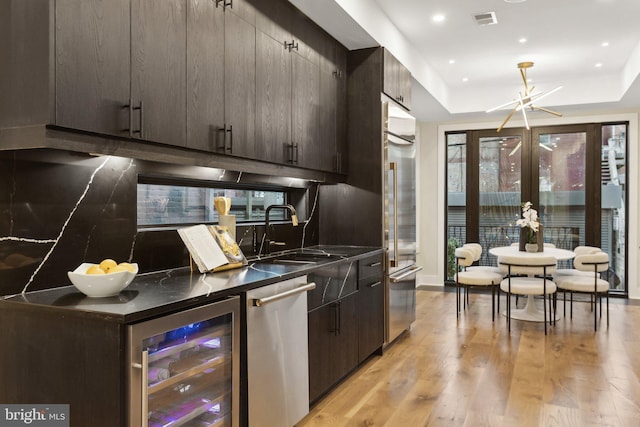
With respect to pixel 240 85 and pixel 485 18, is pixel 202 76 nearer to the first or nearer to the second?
pixel 240 85

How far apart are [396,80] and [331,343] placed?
2.57 metres

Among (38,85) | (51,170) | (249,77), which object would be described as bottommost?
(51,170)

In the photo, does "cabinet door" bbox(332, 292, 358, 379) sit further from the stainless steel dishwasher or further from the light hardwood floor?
the stainless steel dishwasher

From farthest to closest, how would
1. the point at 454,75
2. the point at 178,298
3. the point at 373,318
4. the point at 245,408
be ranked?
1. the point at 454,75
2. the point at 373,318
3. the point at 245,408
4. the point at 178,298

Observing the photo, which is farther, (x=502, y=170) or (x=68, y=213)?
(x=502, y=170)

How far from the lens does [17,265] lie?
2027 millimetres

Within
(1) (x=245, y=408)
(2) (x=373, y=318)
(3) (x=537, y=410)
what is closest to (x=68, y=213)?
(1) (x=245, y=408)

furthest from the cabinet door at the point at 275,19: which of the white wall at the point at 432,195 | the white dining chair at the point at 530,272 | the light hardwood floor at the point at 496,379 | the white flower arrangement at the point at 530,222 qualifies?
the white wall at the point at 432,195

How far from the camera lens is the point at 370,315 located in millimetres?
3945

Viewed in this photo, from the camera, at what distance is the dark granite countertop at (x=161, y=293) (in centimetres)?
176

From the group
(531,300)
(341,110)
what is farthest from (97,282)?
(531,300)

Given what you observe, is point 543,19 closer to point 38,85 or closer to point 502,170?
point 502,170

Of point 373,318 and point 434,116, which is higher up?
point 434,116

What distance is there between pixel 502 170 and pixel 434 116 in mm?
1319
